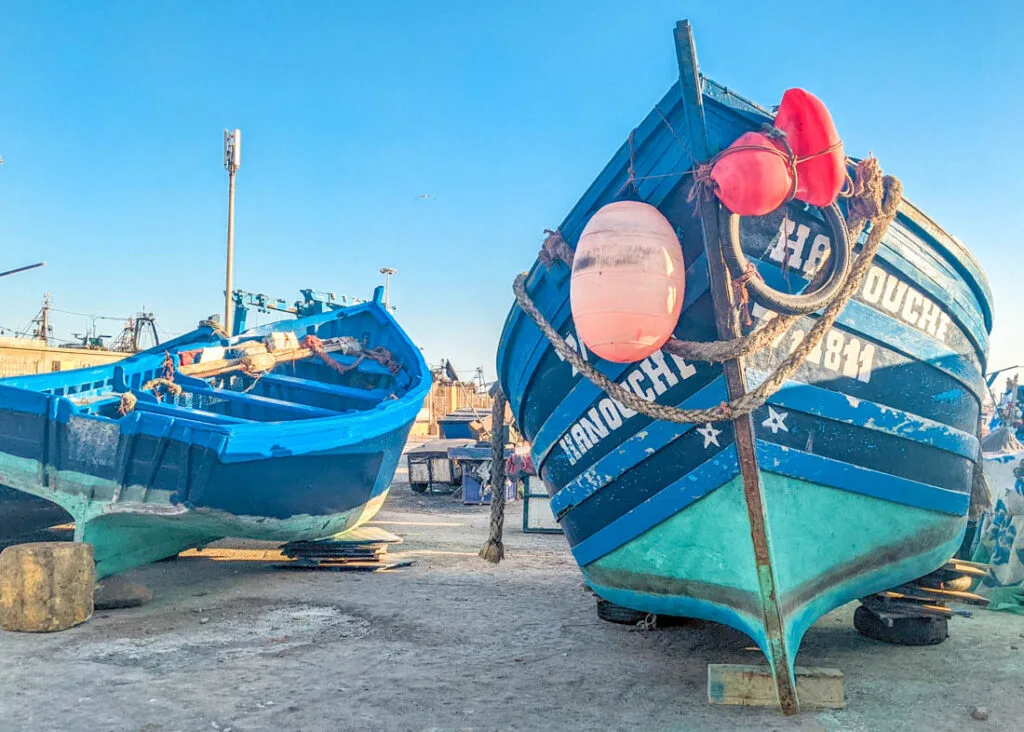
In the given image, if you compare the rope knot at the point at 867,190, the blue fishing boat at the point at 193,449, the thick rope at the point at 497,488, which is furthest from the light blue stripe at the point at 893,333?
the blue fishing boat at the point at 193,449

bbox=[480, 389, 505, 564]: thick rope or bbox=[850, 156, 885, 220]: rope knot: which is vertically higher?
bbox=[850, 156, 885, 220]: rope knot

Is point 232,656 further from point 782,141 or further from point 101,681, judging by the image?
point 782,141

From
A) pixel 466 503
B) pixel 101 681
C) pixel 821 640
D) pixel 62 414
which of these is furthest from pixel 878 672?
pixel 466 503

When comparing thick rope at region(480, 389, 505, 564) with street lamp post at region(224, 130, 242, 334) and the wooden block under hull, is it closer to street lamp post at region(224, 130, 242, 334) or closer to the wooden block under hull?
the wooden block under hull

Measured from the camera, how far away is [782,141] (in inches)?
123

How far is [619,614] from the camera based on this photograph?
5070mm

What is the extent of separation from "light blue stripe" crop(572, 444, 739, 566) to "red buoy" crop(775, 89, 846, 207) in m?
1.18

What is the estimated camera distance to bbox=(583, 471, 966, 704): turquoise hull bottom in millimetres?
3443

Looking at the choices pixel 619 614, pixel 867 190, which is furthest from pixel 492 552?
pixel 867 190

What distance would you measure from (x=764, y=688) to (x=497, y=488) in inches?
88.7

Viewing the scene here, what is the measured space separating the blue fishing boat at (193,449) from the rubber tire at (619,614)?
106 inches

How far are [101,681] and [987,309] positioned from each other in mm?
5554

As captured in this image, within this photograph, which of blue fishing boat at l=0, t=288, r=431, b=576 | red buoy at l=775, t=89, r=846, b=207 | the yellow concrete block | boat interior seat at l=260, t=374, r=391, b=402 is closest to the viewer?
red buoy at l=775, t=89, r=846, b=207

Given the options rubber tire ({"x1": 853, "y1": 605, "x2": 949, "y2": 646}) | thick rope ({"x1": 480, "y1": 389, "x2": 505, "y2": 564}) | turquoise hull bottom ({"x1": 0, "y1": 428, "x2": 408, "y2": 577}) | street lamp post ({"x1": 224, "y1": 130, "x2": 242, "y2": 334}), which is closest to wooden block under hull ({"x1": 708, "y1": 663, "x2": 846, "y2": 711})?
rubber tire ({"x1": 853, "y1": 605, "x2": 949, "y2": 646})
